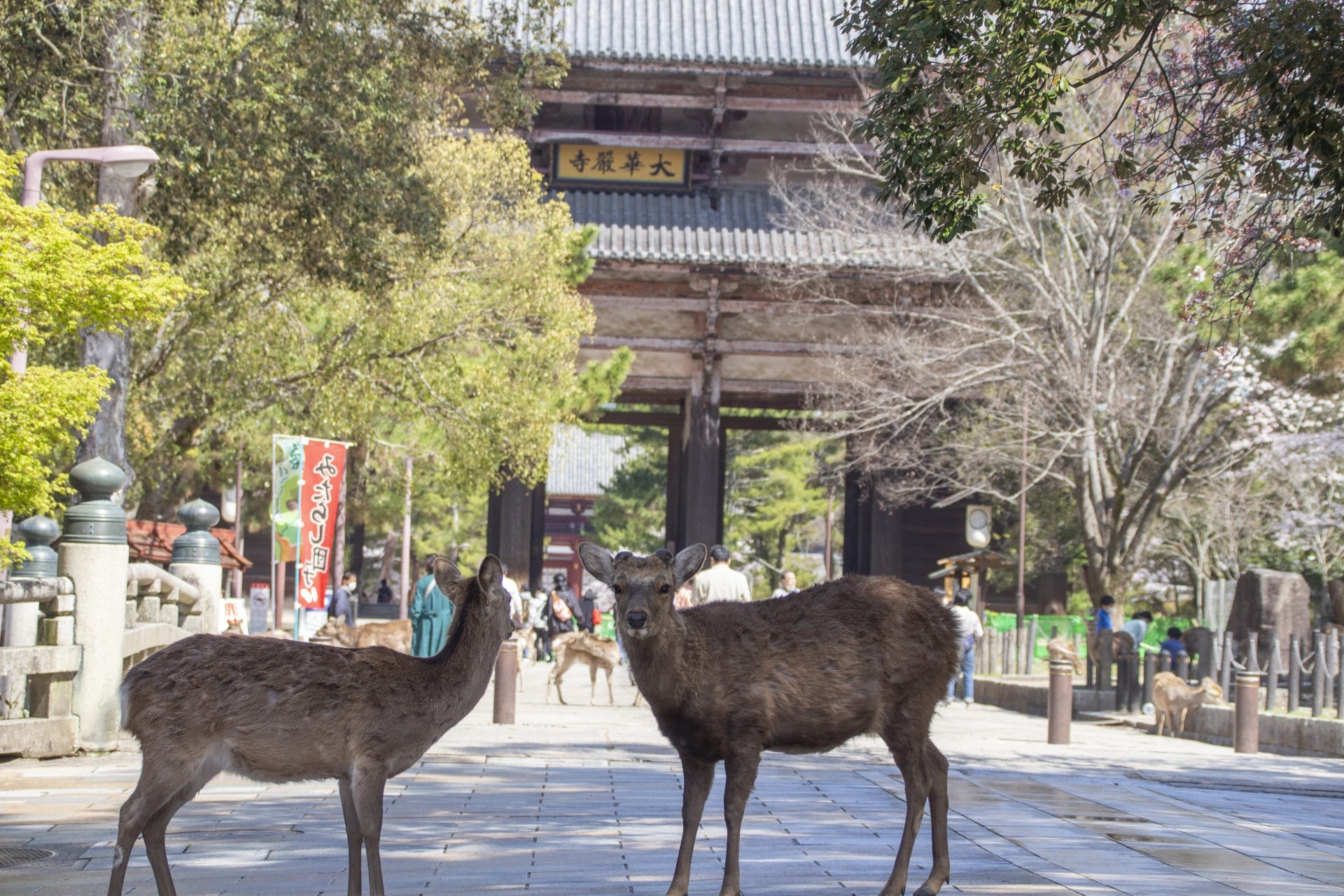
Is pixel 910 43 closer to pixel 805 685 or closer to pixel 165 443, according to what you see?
pixel 805 685

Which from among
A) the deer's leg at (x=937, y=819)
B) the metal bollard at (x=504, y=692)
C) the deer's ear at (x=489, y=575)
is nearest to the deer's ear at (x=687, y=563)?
the deer's ear at (x=489, y=575)

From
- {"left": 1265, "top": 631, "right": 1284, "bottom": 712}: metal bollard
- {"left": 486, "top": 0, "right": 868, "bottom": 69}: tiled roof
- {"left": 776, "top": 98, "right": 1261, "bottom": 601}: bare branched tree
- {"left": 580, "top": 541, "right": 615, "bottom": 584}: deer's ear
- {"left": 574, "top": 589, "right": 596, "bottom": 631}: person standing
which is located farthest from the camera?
{"left": 574, "top": 589, "right": 596, "bottom": 631}: person standing

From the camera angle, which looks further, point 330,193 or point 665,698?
point 330,193

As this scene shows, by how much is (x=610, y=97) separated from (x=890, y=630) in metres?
23.4

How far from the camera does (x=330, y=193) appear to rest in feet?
48.7

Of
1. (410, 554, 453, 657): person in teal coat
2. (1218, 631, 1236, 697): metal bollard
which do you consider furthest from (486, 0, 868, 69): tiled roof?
(410, 554, 453, 657): person in teal coat

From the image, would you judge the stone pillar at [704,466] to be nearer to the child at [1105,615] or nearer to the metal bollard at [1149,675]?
the child at [1105,615]

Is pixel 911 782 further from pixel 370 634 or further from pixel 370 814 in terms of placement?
pixel 370 634

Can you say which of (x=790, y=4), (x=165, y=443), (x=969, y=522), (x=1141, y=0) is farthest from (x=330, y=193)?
(x=790, y=4)

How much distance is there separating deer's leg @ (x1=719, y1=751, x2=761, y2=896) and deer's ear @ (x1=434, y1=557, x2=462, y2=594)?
1305 millimetres

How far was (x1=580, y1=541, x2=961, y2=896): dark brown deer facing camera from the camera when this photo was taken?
5.63 metres

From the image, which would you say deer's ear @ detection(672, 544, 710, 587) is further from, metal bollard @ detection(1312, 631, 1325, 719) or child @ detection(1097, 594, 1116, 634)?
child @ detection(1097, 594, 1116, 634)

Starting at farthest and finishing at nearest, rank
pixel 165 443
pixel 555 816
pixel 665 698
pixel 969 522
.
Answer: pixel 969 522 → pixel 165 443 → pixel 555 816 → pixel 665 698

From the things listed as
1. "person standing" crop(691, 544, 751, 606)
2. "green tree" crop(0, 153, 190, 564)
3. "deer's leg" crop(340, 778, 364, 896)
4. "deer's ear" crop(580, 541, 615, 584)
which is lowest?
"deer's leg" crop(340, 778, 364, 896)
